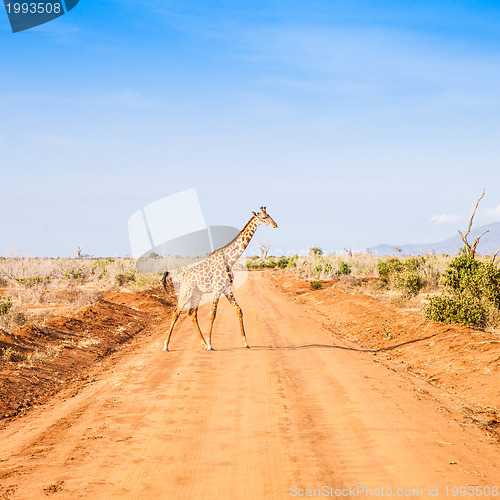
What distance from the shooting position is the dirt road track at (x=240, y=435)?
610cm

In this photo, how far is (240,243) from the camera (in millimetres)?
14828

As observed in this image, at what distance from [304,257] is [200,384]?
4568 cm

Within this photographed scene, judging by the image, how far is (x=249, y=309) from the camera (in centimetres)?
2381

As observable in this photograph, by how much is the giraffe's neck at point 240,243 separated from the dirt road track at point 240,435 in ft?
9.99

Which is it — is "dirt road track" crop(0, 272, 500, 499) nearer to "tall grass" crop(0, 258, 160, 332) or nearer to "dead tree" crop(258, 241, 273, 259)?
"tall grass" crop(0, 258, 160, 332)

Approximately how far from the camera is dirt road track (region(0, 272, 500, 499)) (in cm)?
610

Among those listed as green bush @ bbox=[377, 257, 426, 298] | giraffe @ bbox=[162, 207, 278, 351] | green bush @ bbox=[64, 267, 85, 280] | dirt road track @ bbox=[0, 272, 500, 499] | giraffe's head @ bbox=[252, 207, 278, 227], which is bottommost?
dirt road track @ bbox=[0, 272, 500, 499]

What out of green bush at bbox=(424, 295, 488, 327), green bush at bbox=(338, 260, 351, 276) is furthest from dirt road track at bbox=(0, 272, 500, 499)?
green bush at bbox=(338, 260, 351, 276)

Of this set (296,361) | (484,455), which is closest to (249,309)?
(296,361)

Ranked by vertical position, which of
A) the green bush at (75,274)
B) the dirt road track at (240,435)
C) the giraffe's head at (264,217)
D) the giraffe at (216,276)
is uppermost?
the giraffe's head at (264,217)

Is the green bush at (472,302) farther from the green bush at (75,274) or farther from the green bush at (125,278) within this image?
the green bush at (75,274)

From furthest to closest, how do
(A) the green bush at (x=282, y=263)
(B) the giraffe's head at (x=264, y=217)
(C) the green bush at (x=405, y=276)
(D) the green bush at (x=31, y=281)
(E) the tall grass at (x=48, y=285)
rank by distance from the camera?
1. (A) the green bush at (x=282, y=263)
2. (D) the green bush at (x=31, y=281)
3. (C) the green bush at (x=405, y=276)
4. (E) the tall grass at (x=48, y=285)
5. (B) the giraffe's head at (x=264, y=217)

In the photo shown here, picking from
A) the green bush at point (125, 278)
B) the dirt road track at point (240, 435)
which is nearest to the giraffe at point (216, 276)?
the dirt road track at point (240, 435)

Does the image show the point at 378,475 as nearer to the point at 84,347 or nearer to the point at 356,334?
the point at 84,347
